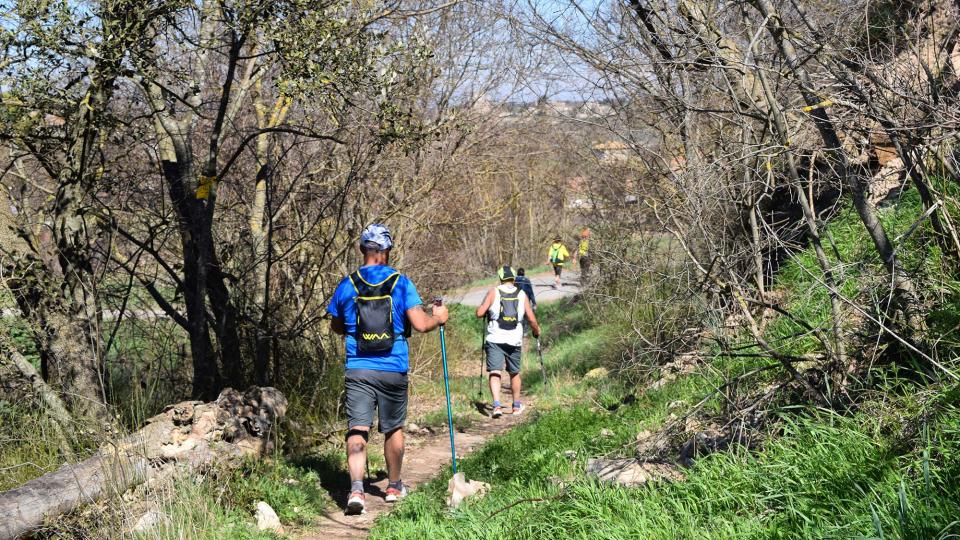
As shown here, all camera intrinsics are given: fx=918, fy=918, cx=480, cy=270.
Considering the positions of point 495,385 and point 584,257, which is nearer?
point 495,385

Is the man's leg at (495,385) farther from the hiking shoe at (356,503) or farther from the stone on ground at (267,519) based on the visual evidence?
the stone on ground at (267,519)

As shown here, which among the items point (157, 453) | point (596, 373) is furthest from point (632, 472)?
point (596, 373)

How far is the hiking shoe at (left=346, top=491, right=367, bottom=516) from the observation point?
6438mm

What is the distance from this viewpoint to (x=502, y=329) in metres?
10.9

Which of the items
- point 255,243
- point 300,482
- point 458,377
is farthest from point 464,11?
point 300,482

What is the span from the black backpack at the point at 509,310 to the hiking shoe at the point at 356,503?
15.2 feet

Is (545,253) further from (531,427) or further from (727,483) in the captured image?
(727,483)

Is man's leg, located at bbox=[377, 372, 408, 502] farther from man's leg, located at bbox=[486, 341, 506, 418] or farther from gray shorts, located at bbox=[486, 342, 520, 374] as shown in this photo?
gray shorts, located at bbox=[486, 342, 520, 374]

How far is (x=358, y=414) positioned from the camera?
21.7 ft

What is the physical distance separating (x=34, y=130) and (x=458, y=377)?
801 centimetres

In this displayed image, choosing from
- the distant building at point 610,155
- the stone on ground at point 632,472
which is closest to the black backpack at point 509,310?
the distant building at point 610,155

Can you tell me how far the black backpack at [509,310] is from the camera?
10875 mm

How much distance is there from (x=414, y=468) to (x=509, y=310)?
123 inches

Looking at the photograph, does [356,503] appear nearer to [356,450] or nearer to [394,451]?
[356,450]
